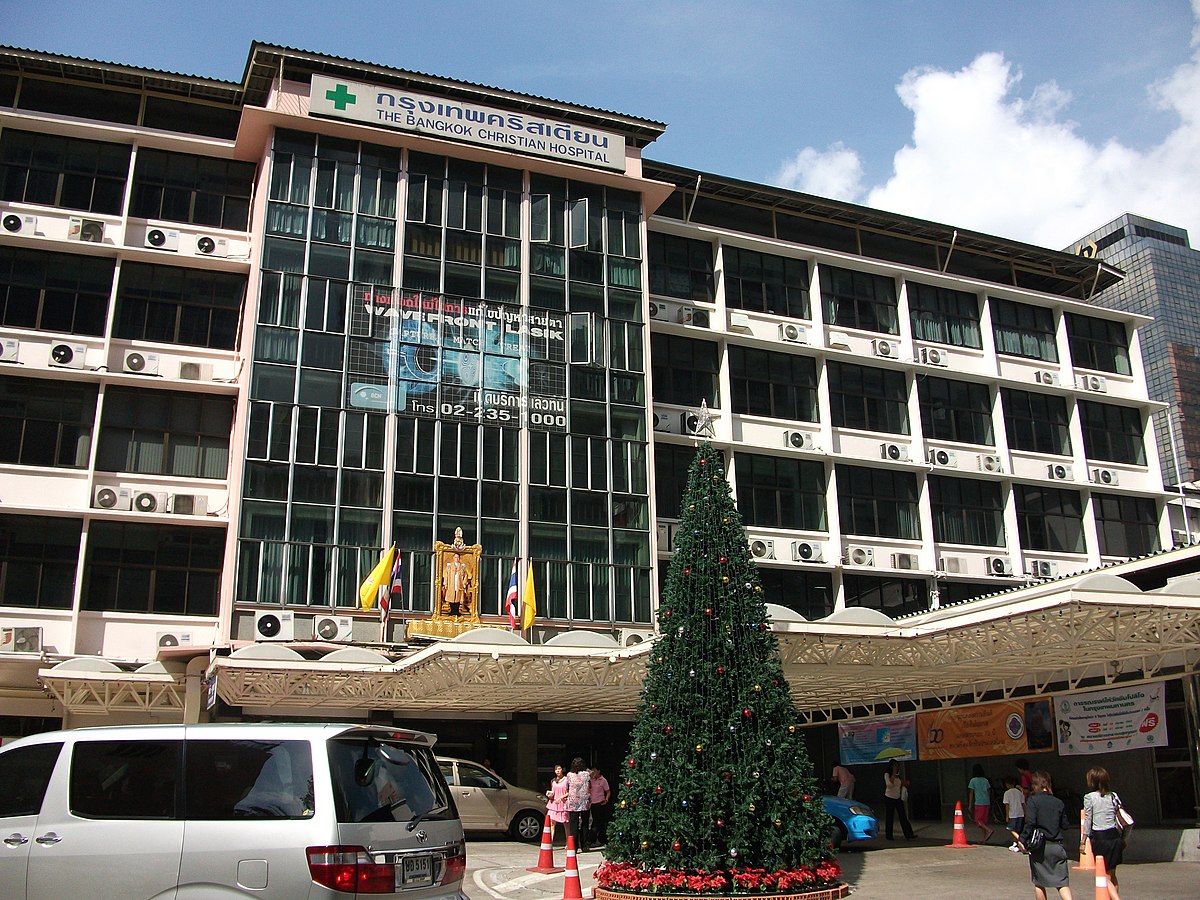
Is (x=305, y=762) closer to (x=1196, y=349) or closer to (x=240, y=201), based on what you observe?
(x=240, y=201)

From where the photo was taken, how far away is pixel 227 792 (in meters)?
7.81

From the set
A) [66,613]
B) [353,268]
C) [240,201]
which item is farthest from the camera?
[240,201]

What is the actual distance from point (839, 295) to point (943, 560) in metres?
9.15

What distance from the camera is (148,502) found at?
91.2 feet

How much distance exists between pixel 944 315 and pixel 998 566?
28.6 ft

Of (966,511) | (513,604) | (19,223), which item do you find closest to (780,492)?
(966,511)

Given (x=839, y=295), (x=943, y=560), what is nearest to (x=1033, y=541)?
(x=943, y=560)

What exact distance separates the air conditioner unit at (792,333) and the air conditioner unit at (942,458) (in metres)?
5.56

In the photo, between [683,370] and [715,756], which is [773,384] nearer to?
[683,370]

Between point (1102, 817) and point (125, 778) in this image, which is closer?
point (125, 778)

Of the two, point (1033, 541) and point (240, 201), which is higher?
point (240, 201)

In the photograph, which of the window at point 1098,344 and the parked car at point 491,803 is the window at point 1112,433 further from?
the parked car at point 491,803

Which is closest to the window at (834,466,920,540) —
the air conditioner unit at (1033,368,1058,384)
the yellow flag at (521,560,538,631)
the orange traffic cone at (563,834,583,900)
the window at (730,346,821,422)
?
the window at (730,346,821,422)

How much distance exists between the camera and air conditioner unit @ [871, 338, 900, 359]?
36594 millimetres
